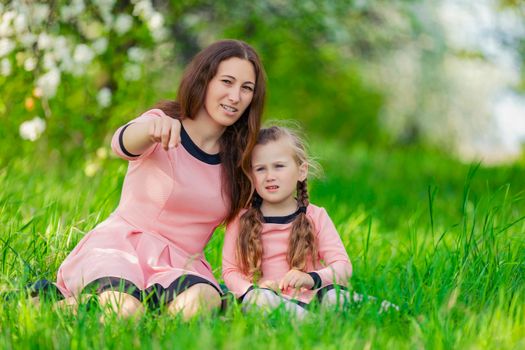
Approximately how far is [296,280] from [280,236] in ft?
0.79

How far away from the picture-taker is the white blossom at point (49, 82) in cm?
431

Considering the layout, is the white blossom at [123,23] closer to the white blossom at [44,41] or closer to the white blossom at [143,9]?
the white blossom at [143,9]

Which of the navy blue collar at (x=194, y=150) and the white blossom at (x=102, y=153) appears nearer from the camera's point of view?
the navy blue collar at (x=194, y=150)

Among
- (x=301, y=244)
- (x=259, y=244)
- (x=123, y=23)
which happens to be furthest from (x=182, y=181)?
(x=123, y=23)

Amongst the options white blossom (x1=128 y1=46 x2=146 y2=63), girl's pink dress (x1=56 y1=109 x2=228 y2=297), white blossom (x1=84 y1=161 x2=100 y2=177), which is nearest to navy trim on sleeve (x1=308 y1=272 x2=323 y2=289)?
girl's pink dress (x1=56 y1=109 x2=228 y2=297)

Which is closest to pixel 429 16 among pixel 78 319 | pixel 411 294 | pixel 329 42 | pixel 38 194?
pixel 329 42

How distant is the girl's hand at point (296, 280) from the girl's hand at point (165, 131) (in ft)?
1.91

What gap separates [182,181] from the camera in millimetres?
2785

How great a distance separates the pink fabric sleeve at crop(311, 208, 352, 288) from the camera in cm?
266

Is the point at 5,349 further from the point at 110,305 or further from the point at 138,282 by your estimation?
the point at 138,282

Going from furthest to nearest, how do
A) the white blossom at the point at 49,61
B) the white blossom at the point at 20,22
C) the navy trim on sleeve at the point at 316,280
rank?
1. the white blossom at the point at 49,61
2. the white blossom at the point at 20,22
3. the navy trim on sleeve at the point at 316,280

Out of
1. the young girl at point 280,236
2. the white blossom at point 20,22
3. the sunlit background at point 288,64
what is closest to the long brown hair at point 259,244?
the young girl at point 280,236

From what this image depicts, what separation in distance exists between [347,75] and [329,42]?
5.03 metres

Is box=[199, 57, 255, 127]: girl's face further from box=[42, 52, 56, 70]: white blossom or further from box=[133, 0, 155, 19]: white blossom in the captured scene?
box=[133, 0, 155, 19]: white blossom
